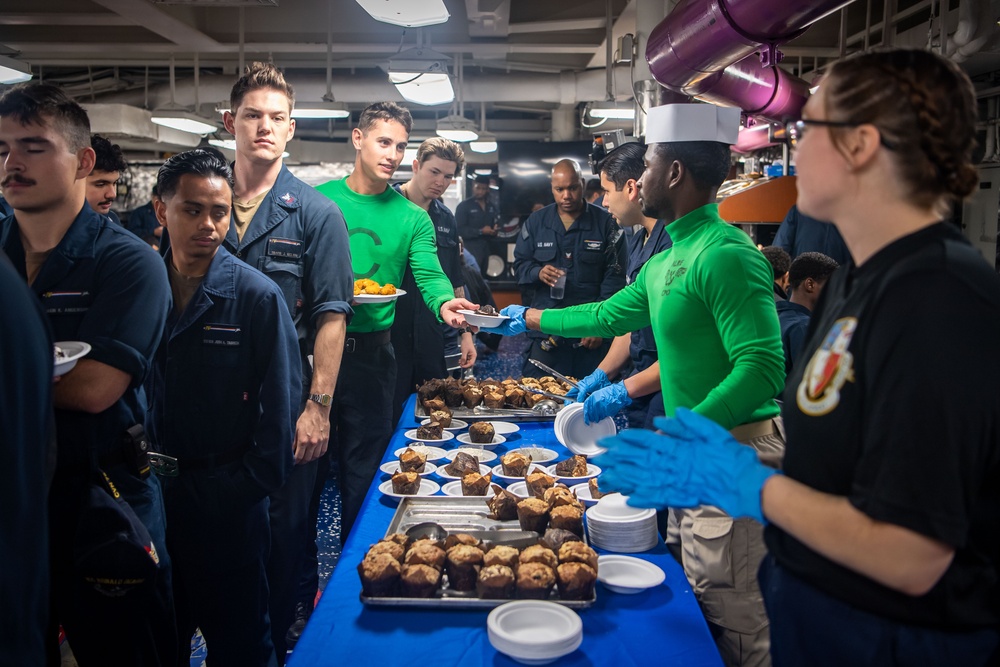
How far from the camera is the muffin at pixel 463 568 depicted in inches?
67.1

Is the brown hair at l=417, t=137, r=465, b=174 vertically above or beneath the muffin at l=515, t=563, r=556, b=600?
above

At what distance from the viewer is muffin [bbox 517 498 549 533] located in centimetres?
202

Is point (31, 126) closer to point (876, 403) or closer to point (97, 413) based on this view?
point (97, 413)

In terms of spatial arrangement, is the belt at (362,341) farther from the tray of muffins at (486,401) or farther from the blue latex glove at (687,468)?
the blue latex glove at (687,468)

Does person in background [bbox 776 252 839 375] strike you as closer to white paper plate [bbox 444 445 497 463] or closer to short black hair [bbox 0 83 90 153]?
white paper plate [bbox 444 445 497 463]

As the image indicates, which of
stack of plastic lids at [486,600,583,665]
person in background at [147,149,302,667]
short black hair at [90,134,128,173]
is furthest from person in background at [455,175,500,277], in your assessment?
stack of plastic lids at [486,600,583,665]

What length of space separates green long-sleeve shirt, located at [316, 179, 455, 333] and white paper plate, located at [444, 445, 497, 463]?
92 cm

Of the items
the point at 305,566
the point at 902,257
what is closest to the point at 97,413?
the point at 305,566

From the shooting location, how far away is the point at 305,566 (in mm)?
3164

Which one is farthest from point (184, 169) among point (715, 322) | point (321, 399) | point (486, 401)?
point (486, 401)

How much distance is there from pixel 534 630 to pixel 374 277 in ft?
8.03

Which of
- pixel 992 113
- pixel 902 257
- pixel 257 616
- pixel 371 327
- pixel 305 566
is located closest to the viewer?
pixel 902 257

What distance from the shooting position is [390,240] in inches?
146

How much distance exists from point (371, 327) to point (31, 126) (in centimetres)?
171
